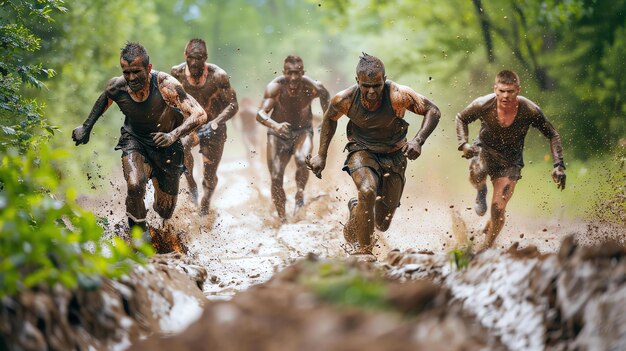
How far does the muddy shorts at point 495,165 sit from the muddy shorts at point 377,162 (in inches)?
71.1

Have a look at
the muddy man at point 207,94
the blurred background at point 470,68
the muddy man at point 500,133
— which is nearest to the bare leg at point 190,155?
the muddy man at point 207,94

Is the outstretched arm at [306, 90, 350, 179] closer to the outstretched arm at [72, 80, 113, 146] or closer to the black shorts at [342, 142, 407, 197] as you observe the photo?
the black shorts at [342, 142, 407, 197]

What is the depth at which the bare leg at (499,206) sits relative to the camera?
443 inches

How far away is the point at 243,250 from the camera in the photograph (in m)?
12.2

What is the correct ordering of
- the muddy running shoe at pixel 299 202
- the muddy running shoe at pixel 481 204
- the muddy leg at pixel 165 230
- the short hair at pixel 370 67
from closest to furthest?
the short hair at pixel 370 67 < the muddy leg at pixel 165 230 < the muddy running shoe at pixel 481 204 < the muddy running shoe at pixel 299 202

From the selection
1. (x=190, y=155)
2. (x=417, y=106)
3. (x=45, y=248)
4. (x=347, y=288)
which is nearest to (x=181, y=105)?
(x=417, y=106)

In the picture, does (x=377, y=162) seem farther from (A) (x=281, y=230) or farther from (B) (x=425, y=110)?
(A) (x=281, y=230)

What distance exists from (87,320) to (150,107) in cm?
572

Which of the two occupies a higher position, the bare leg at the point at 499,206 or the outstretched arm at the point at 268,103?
the outstretched arm at the point at 268,103

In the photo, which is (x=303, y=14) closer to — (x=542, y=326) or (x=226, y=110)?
(x=226, y=110)

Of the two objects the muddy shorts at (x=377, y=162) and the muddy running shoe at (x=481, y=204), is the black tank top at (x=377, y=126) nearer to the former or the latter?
the muddy shorts at (x=377, y=162)

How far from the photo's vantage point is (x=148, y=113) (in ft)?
32.5

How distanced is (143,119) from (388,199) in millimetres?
2723

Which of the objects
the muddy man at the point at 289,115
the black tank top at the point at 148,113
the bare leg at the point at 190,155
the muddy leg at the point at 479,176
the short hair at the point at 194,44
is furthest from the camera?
the muddy man at the point at 289,115
